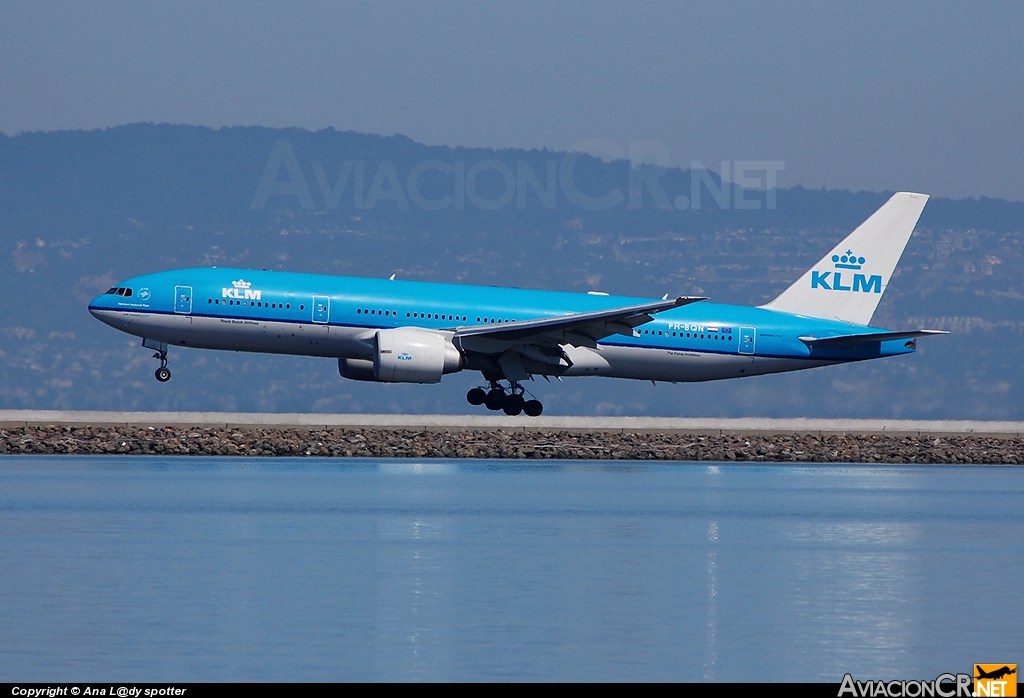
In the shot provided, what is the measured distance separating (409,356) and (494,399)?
5.92m

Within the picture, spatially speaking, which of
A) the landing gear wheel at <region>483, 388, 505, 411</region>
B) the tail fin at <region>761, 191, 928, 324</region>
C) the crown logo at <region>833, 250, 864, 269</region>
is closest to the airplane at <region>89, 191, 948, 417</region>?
the landing gear wheel at <region>483, 388, 505, 411</region>

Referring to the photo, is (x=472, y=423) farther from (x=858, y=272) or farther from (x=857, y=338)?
(x=858, y=272)

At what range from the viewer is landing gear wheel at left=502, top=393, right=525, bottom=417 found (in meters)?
48.8

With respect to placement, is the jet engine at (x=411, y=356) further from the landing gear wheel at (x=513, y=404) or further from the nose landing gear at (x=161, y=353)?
the nose landing gear at (x=161, y=353)

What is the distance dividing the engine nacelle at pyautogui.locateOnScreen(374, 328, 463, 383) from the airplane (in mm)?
36

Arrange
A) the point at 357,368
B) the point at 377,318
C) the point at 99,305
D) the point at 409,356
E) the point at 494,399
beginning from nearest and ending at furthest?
the point at 409,356
the point at 377,318
the point at 99,305
the point at 357,368
the point at 494,399

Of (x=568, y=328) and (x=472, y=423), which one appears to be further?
(x=472, y=423)

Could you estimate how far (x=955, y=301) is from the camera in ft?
590

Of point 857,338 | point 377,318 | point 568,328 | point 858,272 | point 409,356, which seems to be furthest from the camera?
point 858,272

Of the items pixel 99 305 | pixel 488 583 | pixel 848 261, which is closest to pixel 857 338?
pixel 848 261

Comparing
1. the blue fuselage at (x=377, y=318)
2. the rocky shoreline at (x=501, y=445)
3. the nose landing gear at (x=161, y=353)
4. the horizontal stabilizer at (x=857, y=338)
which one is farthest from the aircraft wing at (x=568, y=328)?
the nose landing gear at (x=161, y=353)

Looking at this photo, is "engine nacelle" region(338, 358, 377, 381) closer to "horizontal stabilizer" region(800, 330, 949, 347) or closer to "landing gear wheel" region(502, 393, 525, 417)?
"landing gear wheel" region(502, 393, 525, 417)

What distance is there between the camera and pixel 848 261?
55375 mm

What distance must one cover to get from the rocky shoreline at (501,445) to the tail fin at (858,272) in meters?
4.47
